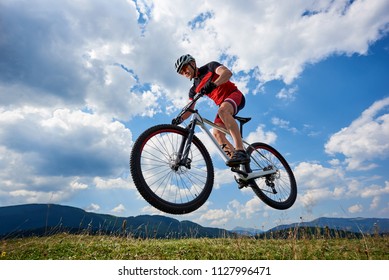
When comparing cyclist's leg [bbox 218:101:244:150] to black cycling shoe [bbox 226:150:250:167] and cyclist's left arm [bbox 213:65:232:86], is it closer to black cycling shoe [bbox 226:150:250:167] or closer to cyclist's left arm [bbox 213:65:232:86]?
black cycling shoe [bbox 226:150:250:167]

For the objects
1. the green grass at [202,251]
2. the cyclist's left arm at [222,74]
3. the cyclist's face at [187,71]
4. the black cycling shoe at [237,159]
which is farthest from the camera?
the cyclist's face at [187,71]

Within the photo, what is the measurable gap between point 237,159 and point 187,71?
2.24m

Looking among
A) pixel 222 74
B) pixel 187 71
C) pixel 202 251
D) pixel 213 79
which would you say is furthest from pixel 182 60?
pixel 202 251

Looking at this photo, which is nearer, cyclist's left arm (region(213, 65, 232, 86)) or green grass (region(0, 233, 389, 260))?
green grass (region(0, 233, 389, 260))

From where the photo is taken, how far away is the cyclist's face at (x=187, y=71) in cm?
683

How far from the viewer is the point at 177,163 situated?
5820 mm

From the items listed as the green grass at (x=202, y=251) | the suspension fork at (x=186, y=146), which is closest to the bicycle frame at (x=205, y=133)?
the suspension fork at (x=186, y=146)

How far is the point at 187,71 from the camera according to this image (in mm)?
6883

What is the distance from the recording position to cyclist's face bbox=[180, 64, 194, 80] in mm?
6828

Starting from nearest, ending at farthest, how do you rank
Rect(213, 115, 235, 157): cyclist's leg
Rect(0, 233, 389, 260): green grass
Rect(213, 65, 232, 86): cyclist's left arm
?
Rect(0, 233, 389, 260): green grass, Rect(213, 65, 232, 86): cyclist's left arm, Rect(213, 115, 235, 157): cyclist's leg

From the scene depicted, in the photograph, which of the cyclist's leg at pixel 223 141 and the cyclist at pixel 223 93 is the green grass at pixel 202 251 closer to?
the cyclist at pixel 223 93

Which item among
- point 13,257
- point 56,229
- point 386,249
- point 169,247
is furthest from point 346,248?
point 56,229

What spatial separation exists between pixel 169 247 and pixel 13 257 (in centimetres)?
337

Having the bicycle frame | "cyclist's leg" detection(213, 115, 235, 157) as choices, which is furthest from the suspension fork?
"cyclist's leg" detection(213, 115, 235, 157)
